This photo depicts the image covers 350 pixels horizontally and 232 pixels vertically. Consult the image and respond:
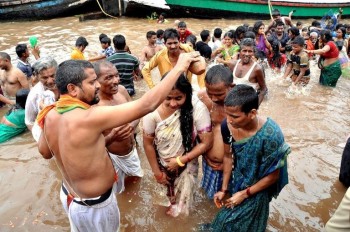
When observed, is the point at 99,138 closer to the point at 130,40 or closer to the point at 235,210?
the point at 235,210

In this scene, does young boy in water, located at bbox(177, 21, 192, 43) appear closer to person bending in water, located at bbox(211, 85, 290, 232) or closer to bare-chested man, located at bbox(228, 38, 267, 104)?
bare-chested man, located at bbox(228, 38, 267, 104)

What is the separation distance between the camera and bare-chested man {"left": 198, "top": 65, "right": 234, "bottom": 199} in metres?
2.75

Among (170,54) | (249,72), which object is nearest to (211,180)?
(249,72)

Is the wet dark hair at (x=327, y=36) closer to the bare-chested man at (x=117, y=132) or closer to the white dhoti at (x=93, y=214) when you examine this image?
the bare-chested man at (x=117, y=132)

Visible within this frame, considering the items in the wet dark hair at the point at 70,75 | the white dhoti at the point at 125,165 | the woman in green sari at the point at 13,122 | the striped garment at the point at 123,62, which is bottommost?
the woman in green sari at the point at 13,122

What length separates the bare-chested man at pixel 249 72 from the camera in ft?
13.9

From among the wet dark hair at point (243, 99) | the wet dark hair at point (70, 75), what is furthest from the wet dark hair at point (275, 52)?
the wet dark hair at point (70, 75)

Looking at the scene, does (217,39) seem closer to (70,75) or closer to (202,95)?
(202,95)

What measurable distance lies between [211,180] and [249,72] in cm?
181

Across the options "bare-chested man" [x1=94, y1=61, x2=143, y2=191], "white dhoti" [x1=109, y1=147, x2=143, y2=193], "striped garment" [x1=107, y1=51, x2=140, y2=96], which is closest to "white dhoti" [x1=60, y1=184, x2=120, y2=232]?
"bare-chested man" [x1=94, y1=61, x2=143, y2=191]

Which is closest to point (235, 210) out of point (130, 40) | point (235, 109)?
point (235, 109)

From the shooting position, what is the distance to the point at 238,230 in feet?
8.25

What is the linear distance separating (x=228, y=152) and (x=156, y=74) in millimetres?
5812

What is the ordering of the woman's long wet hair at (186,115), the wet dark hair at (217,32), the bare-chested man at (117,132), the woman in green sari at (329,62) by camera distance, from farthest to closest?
the wet dark hair at (217,32)
the woman in green sari at (329,62)
the bare-chested man at (117,132)
the woman's long wet hair at (186,115)
